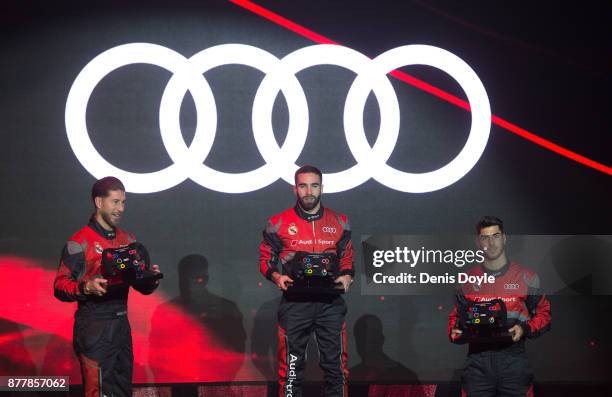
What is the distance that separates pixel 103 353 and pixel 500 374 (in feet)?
7.67

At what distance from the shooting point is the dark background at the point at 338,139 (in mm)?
6117

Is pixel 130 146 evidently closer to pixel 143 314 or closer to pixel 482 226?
pixel 143 314

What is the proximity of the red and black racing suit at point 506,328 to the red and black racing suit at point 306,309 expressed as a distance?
34.9 inches

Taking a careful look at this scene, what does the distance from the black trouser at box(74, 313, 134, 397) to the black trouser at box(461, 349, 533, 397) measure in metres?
2.10

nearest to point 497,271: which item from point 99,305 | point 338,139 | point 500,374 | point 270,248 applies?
point 500,374

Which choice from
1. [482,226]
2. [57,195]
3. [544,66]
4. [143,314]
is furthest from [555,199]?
[57,195]

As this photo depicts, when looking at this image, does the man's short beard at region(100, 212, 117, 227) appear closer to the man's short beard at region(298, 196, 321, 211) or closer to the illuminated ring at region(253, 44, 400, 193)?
the man's short beard at region(298, 196, 321, 211)

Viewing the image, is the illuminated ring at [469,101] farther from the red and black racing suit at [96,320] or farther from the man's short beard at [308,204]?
the red and black racing suit at [96,320]

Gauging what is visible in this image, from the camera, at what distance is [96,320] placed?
457 centimetres

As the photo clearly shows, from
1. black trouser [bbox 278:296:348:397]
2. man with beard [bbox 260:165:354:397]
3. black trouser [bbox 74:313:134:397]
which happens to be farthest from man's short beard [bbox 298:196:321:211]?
black trouser [bbox 74:313:134:397]

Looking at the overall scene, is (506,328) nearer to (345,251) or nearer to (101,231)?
(345,251)

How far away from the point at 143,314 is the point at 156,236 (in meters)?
0.63

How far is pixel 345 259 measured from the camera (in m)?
5.25

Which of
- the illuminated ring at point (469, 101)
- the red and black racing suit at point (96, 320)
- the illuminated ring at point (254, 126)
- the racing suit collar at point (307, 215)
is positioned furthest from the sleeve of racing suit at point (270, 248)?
the illuminated ring at point (469, 101)
